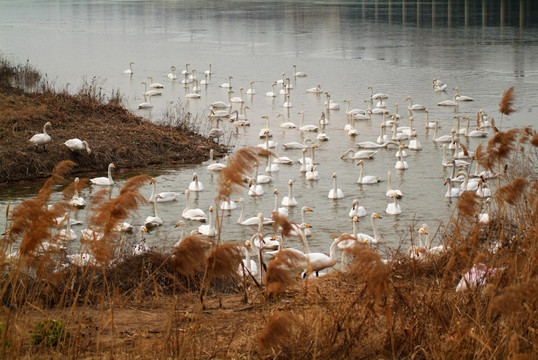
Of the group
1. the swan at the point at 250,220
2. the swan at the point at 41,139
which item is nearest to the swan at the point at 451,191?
the swan at the point at 250,220

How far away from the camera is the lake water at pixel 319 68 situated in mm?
16266

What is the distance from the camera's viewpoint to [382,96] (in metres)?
28.2

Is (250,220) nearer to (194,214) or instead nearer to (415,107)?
(194,214)

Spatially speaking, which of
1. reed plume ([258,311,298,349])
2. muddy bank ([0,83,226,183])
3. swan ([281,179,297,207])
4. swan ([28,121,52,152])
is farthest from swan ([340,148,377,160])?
reed plume ([258,311,298,349])

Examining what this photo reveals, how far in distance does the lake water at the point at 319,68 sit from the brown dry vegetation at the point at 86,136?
0.73 meters

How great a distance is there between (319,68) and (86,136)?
20927 mm

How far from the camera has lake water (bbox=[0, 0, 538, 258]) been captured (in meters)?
16.3

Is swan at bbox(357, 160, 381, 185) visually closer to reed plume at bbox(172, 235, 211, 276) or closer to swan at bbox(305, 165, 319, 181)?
swan at bbox(305, 165, 319, 181)

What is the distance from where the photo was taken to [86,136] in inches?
751

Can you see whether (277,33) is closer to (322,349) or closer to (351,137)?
(351,137)

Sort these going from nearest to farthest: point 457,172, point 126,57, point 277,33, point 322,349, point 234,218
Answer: point 322,349 < point 234,218 < point 457,172 < point 126,57 < point 277,33

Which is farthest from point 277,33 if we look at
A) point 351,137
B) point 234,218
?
point 234,218

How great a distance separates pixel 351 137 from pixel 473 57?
1902 cm

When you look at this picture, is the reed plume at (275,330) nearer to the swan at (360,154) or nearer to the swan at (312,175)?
the swan at (312,175)
